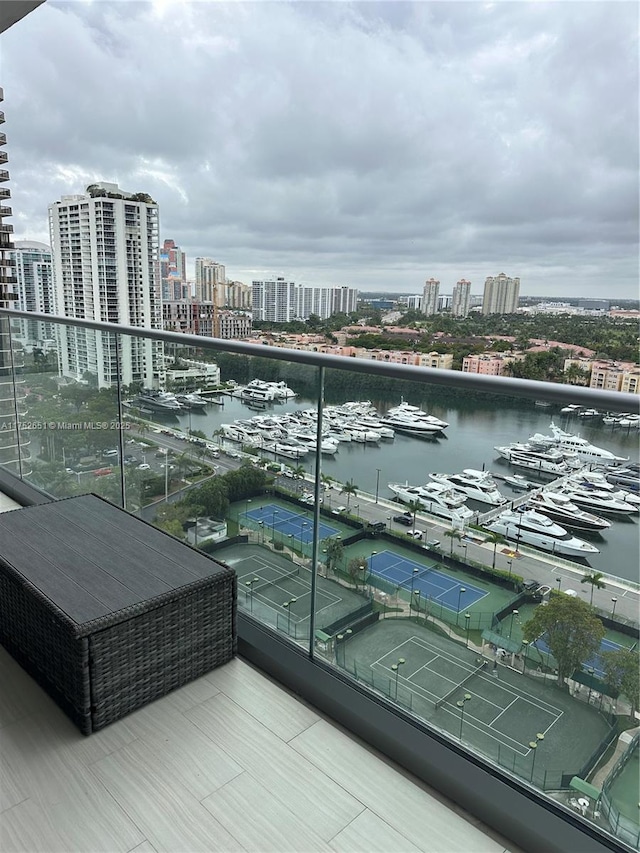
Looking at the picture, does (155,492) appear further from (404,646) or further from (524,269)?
(524,269)

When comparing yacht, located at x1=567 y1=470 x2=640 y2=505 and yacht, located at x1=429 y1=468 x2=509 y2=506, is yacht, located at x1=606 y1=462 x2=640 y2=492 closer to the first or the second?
yacht, located at x1=567 y1=470 x2=640 y2=505

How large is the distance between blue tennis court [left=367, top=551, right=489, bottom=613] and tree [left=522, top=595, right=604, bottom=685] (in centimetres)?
15

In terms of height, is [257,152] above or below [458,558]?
above

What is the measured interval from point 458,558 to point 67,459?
2415 millimetres

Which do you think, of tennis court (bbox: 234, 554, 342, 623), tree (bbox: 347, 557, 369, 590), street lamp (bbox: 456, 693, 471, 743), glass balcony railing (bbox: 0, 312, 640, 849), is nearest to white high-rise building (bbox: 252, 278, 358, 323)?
glass balcony railing (bbox: 0, 312, 640, 849)

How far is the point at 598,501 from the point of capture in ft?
3.92

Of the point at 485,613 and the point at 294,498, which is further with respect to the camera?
the point at 294,498

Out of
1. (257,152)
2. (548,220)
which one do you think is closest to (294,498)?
(548,220)

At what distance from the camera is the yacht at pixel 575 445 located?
1165mm

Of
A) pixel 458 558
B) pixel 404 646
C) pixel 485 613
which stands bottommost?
pixel 404 646

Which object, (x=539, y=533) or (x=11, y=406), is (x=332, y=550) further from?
(x=11, y=406)

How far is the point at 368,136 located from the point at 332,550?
3497 cm

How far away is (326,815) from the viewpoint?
140 cm

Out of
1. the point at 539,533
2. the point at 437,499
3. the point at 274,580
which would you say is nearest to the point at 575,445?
the point at 539,533
